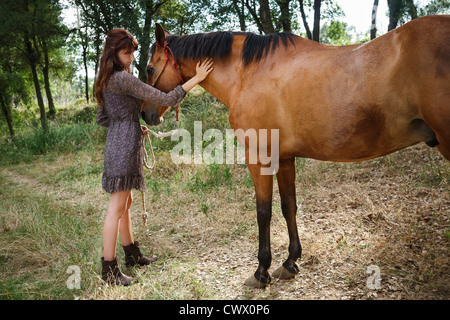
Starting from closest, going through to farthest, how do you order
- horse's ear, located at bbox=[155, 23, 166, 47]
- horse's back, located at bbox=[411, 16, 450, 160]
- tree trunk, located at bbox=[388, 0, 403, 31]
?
1. horse's back, located at bbox=[411, 16, 450, 160]
2. horse's ear, located at bbox=[155, 23, 166, 47]
3. tree trunk, located at bbox=[388, 0, 403, 31]

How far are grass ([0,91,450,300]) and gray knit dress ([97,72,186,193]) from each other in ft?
3.27

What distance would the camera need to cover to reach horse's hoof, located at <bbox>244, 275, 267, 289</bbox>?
9.18ft

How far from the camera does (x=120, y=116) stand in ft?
9.21

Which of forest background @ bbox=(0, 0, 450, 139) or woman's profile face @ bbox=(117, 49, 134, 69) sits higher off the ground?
forest background @ bbox=(0, 0, 450, 139)

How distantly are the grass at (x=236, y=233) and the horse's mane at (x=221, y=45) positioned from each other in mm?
2190

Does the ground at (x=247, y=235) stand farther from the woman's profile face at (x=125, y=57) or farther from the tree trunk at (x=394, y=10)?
the tree trunk at (x=394, y=10)

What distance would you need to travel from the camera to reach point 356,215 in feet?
12.8

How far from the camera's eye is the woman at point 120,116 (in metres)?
2.68

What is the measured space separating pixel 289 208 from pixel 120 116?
1.94 meters

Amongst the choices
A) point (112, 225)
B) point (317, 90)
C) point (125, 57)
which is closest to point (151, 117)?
point (125, 57)

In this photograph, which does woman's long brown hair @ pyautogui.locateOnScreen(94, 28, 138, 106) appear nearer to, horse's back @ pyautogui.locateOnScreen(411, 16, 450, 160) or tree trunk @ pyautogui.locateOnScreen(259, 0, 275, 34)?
horse's back @ pyautogui.locateOnScreen(411, 16, 450, 160)

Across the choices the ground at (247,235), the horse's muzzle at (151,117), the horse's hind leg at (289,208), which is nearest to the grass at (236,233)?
the ground at (247,235)

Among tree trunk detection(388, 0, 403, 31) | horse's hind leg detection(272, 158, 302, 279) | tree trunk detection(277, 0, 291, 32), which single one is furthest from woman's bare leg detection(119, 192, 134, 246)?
tree trunk detection(388, 0, 403, 31)

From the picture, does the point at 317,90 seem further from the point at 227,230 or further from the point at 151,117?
the point at 227,230
